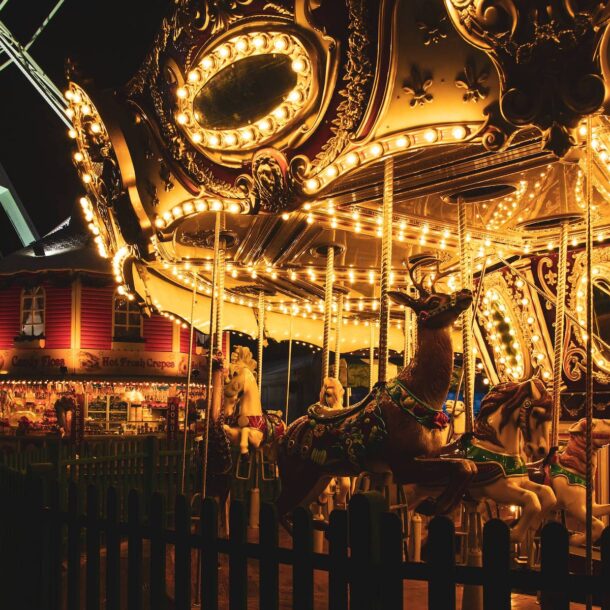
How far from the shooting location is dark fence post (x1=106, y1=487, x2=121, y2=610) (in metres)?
4.02

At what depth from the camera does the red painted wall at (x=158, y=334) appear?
1076 inches

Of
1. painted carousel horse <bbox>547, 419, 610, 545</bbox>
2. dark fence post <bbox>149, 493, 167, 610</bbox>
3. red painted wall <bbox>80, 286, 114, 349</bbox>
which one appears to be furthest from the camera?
red painted wall <bbox>80, 286, 114, 349</bbox>

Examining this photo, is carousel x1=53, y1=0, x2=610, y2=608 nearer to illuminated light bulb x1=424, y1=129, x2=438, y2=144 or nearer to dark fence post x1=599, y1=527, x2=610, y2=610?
illuminated light bulb x1=424, y1=129, x2=438, y2=144

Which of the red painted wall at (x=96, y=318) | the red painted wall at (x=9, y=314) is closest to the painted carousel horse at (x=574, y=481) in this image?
the red painted wall at (x=96, y=318)

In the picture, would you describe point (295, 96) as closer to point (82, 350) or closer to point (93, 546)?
point (93, 546)

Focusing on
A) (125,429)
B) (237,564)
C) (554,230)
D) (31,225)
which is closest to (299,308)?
(554,230)

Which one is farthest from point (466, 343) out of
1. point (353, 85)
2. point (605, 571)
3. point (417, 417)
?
point (605, 571)

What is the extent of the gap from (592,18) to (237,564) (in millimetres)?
2972

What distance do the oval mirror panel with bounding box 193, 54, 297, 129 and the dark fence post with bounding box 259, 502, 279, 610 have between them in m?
3.37

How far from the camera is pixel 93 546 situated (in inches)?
163

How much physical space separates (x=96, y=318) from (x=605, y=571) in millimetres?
25443

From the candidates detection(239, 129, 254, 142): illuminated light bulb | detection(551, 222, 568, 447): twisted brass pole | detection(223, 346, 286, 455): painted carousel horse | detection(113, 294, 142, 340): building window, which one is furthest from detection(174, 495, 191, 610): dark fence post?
detection(113, 294, 142, 340): building window

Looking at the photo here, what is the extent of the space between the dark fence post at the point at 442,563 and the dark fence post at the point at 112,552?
6.02ft

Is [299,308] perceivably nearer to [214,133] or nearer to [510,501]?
[214,133]
